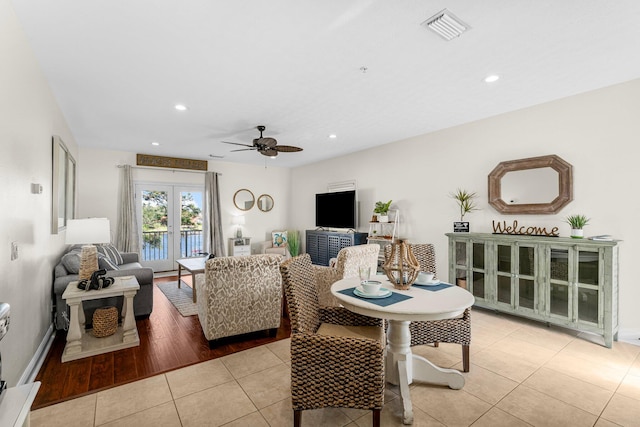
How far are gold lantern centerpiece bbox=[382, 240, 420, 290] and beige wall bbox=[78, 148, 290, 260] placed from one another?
224 inches

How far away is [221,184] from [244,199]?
2.17 feet

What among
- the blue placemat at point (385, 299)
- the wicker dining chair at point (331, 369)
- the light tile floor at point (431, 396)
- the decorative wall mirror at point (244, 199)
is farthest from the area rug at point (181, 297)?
the blue placemat at point (385, 299)

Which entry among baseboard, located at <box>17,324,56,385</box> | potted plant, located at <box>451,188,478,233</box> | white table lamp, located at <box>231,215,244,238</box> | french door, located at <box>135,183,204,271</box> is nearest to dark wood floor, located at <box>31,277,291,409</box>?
baseboard, located at <box>17,324,56,385</box>

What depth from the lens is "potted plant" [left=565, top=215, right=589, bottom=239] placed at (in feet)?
10.1

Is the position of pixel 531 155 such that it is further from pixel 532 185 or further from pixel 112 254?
pixel 112 254

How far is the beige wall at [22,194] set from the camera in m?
1.82

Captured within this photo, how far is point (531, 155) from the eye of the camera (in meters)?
3.62

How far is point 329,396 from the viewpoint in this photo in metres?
1.72

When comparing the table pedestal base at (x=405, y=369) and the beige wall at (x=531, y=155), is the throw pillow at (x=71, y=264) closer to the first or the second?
the table pedestal base at (x=405, y=369)

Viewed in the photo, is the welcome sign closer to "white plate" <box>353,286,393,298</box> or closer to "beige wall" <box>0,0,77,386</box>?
"white plate" <box>353,286,393,298</box>

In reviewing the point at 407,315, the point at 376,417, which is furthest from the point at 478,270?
the point at 376,417

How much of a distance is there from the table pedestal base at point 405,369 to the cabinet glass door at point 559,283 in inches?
69.0

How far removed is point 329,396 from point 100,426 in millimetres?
1407

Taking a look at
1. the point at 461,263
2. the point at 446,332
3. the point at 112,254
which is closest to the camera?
the point at 446,332
